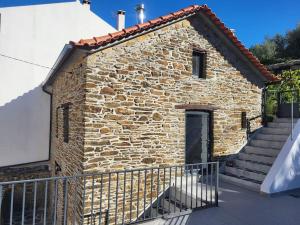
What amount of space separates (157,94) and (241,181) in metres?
3.75

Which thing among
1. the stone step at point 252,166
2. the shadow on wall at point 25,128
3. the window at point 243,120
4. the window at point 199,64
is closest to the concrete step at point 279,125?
the window at point 243,120

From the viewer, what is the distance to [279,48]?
31891 mm

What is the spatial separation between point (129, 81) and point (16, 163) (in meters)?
7.42

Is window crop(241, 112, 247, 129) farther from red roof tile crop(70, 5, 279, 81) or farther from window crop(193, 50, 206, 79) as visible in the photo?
window crop(193, 50, 206, 79)

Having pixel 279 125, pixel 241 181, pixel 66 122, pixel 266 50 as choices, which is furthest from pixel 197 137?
pixel 266 50

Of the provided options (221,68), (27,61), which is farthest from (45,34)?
(221,68)

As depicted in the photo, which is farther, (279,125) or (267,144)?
Result: (279,125)

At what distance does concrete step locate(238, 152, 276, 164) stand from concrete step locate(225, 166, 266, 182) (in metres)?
0.58

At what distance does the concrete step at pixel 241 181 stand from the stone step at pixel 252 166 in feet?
1.85

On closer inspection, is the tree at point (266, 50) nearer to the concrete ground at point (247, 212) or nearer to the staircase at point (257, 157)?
the staircase at point (257, 157)

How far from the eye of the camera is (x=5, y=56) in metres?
11.4

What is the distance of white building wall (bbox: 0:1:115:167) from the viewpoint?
11.4 metres

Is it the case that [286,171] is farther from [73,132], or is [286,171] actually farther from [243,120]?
[73,132]

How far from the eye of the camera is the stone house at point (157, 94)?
686 cm
